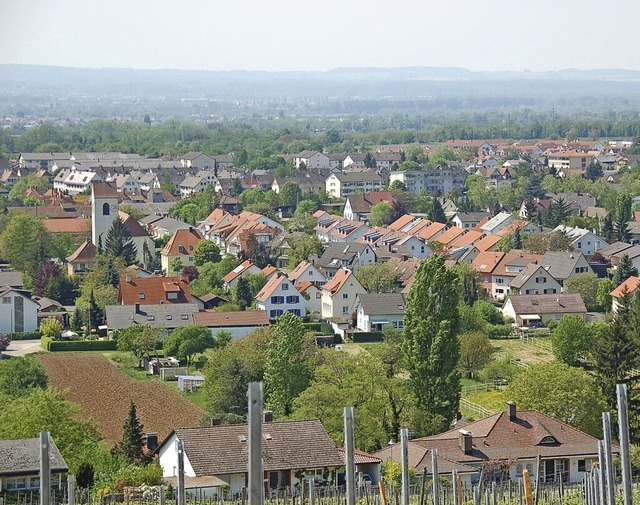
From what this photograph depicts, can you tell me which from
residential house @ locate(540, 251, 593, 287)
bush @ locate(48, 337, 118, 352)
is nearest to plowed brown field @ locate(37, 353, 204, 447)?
bush @ locate(48, 337, 118, 352)

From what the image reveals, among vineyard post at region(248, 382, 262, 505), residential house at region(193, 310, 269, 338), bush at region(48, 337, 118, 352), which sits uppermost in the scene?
vineyard post at region(248, 382, 262, 505)

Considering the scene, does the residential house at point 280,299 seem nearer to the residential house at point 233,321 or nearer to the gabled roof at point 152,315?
the residential house at point 233,321

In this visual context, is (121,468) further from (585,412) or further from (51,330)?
(51,330)

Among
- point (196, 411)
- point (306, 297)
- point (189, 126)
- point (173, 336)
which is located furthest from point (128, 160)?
point (196, 411)

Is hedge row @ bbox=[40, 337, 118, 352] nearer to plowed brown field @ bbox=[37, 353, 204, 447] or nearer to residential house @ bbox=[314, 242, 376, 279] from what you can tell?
plowed brown field @ bbox=[37, 353, 204, 447]

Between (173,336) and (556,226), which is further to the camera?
(556,226)

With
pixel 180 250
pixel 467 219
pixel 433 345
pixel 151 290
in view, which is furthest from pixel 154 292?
pixel 467 219
